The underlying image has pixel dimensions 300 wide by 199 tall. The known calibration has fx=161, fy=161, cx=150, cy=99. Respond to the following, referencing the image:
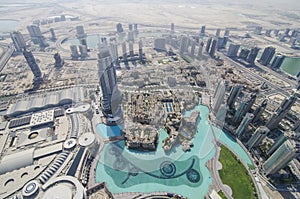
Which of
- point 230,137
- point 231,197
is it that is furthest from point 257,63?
point 231,197

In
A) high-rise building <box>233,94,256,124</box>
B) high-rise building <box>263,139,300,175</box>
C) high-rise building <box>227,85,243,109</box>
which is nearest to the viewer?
high-rise building <box>263,139,300,175</box>

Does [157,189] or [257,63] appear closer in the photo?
[157,189]

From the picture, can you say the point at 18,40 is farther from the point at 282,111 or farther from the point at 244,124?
the point at 282,111

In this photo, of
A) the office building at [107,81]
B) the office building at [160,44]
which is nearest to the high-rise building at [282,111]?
the office building at [107,81]

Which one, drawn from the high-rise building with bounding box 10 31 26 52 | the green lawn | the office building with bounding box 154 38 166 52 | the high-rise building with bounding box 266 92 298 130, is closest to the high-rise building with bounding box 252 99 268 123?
the high-rise building with bounding box 266 92 298 130

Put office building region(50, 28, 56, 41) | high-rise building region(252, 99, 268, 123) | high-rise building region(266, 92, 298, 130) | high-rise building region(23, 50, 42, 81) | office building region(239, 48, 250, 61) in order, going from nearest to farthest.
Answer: high-rise building region(266, 92, 298, 130) < high-rise building region(252, 99, 268, 123) < high-rise building region(23, 50, 42, 81) < office building region(239, 48, 250, 61) < office building region(50, 28, 56, 41)

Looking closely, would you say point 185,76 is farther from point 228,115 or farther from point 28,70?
point 28,70

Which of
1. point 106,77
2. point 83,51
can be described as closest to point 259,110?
point 106,77

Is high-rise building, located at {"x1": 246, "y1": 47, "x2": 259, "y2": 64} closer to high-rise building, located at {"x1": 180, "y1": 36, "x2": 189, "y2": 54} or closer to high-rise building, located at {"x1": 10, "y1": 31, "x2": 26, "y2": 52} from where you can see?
high-rise building, located at {"x1": 180, "y1": 36, "x2": 189, "y2": 54}
